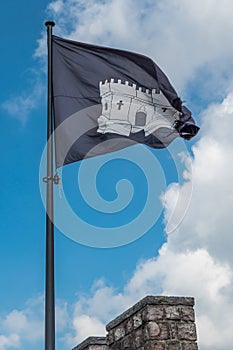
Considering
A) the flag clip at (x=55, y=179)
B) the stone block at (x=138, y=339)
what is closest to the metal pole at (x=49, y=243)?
the flag clip at (x=55, y=179)

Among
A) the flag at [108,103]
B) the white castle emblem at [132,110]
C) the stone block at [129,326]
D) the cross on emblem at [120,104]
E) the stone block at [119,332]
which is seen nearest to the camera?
the stone block at [129,326]

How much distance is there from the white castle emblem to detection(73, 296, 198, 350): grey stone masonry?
2.55 meters

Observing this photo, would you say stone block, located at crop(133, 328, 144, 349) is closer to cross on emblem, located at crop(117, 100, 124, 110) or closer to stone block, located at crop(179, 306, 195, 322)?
stone block, located at crop(179, 306, 195, 322)

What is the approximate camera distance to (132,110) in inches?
357

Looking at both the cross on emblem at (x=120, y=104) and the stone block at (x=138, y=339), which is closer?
the stone block at (x=138, y=339)

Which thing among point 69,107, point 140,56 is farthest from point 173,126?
point 69,107

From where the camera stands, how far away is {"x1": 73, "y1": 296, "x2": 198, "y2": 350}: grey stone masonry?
6777mm

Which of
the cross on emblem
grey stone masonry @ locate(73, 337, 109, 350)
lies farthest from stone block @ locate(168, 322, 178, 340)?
the cross on emblem

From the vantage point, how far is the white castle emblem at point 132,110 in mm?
8820

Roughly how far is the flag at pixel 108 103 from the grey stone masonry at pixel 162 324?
2.00 m

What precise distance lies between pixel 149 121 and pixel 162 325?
3.22 m

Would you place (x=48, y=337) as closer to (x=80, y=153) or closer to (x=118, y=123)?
(x=80, y=153)

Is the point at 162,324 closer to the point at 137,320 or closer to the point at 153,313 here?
the point at 153,313

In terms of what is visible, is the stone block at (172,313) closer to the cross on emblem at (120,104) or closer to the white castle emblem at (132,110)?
the white castle emblem at (132,110)
